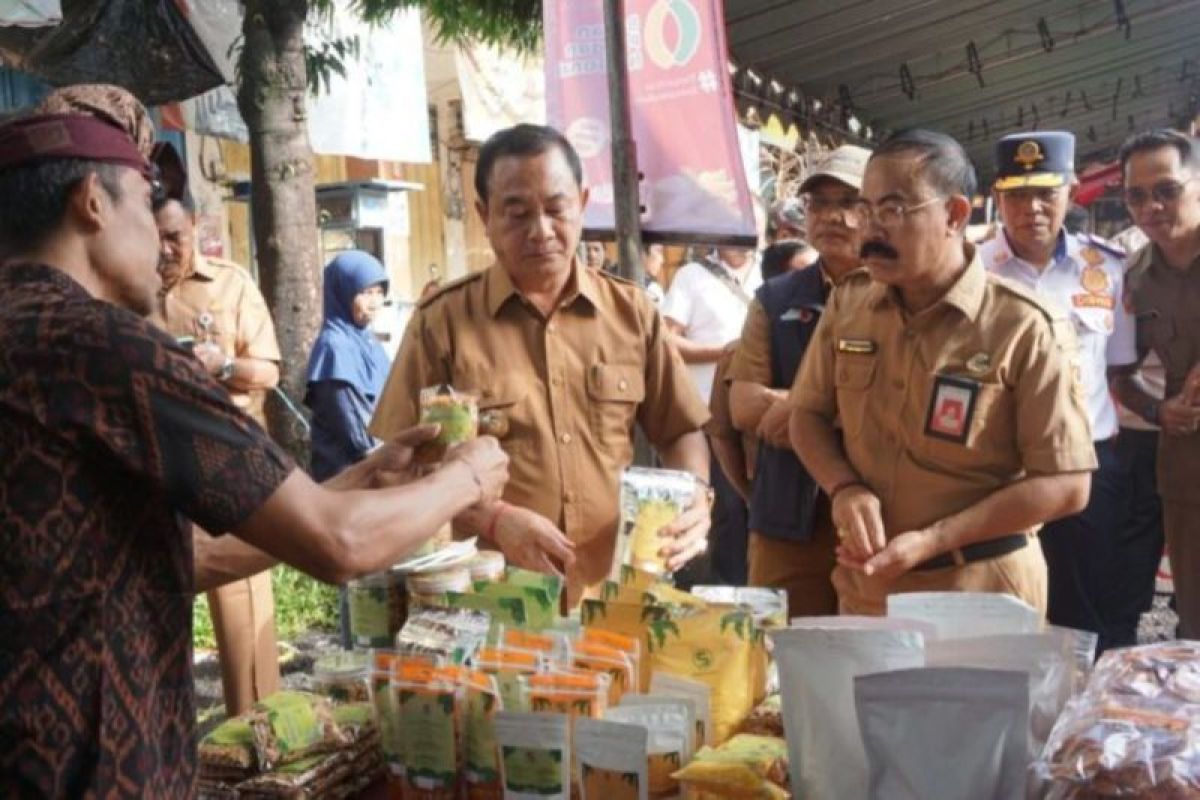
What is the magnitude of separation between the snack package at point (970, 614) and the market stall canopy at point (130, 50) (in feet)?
18.1

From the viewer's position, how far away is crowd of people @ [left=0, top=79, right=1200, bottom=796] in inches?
54.2

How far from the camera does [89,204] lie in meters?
1.49

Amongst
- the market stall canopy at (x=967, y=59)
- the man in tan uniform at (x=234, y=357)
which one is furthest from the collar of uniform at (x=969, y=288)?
the market stall canopy at (x=967, y=59)

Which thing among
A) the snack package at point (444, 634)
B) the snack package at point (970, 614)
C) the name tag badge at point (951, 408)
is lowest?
the snack package at point (444, 634)

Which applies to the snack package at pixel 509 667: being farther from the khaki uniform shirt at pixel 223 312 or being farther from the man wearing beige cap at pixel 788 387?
the khaki uniform shirt at pixel 223 312

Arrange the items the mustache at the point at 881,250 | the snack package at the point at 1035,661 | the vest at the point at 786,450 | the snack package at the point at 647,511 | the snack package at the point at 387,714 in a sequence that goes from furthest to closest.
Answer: the vest at the point at 786,450 < the mustache at the point at 881,250 < the snack package at the point at 647,511 < the snack package at the point at 387,714 < the snack package at the point at 1035,661

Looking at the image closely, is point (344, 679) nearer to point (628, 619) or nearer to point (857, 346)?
point (628, 619)

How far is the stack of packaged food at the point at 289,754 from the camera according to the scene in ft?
5.87

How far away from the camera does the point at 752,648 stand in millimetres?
1872

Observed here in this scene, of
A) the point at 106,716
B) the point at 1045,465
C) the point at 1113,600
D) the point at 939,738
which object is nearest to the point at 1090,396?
the point at 1113,600

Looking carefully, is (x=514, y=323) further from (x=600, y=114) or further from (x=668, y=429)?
(x=600, y=114)

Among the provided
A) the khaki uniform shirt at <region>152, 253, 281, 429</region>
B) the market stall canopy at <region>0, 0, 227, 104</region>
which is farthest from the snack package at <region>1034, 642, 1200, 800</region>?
the market stall canopy at <region>0, 0, 227, 104</region>

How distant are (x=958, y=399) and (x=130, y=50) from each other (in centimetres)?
505

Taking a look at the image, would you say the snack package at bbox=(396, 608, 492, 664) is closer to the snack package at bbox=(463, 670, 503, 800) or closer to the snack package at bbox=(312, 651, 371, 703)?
the snack package at bbox=(463, 670, 503, 800)
